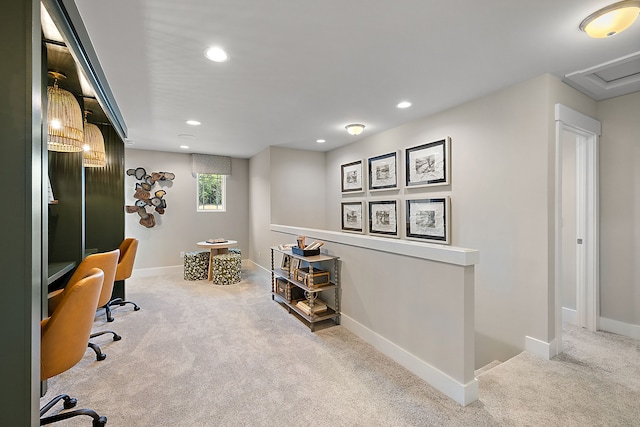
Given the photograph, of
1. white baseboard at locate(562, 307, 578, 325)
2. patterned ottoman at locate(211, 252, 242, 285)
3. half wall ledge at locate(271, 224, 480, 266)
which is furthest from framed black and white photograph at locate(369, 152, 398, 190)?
patterned ottoman at locate(211, 252, 242, 285)

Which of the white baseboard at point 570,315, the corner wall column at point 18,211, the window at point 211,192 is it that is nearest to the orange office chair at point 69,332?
the corner wall column at point 18,211

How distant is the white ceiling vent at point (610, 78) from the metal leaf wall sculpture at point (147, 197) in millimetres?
6153

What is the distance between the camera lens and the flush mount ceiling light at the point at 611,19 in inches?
63.3

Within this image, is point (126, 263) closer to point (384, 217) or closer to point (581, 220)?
point (384, 217)

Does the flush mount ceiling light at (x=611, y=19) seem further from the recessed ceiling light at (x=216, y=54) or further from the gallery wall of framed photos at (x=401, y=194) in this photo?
the recessed ceiling light at (x=216, y=54)

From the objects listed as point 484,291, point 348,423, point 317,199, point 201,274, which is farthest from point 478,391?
point 201,274

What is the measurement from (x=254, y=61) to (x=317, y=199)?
356cm

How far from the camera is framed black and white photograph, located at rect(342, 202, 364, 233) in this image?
485cm

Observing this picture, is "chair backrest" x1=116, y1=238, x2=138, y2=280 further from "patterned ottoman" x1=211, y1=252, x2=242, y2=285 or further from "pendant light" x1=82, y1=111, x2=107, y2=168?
"patterned ottoman" x1=211, y1=252, x2=242, y2=285

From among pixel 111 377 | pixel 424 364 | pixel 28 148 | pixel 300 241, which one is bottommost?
pixel 111 377

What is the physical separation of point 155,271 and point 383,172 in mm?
4688

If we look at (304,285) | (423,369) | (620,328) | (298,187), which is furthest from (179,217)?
(620,328)

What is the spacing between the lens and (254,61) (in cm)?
224

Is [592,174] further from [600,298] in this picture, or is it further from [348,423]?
[348,423]
